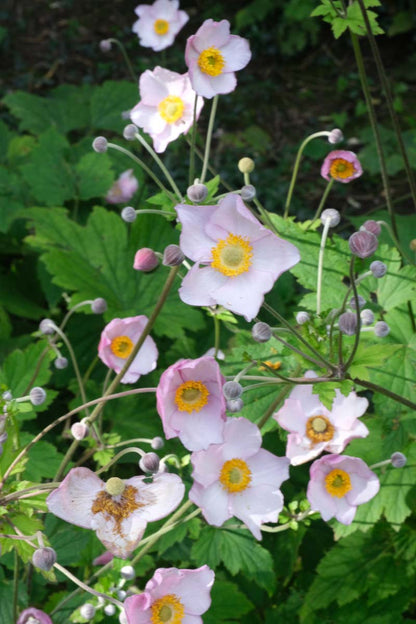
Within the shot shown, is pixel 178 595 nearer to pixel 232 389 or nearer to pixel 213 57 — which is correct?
pixel 232 389

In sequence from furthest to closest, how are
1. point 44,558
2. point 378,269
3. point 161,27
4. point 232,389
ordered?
1. point 161,27
2. point 378,269
3. point 232,389
4. point 44,558

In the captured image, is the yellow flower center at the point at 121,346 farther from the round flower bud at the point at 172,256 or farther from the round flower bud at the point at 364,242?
the round flower bud at the point at 364,242

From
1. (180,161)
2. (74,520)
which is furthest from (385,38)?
(74,520)

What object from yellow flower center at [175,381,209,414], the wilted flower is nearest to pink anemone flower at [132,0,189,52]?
the wilted flower

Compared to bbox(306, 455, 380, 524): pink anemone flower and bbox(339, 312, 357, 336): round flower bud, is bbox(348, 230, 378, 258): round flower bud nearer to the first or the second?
bbox(339, 312, 357, 336): round flower bud

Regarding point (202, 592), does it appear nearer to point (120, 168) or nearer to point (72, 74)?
point (120, 168)

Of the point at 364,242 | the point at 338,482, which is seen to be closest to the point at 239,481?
the point at 338,482
